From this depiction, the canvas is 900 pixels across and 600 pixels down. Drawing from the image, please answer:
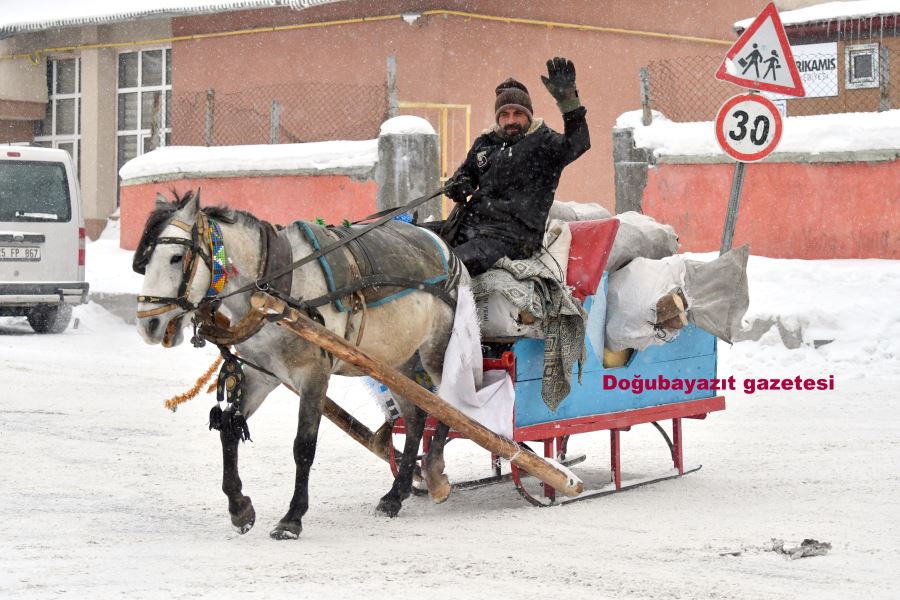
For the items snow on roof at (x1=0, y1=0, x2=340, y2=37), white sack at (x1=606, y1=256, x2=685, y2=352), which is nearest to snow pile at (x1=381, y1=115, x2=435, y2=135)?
snow on roof at (x1=0, y1=0, x2=340, y2=37)

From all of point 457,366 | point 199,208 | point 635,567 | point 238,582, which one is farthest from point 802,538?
point 199,208

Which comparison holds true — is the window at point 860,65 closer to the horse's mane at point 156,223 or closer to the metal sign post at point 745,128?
the metal sign post at point 745,128

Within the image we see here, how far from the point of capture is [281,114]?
65.4ft

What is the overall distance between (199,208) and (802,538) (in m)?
3.10

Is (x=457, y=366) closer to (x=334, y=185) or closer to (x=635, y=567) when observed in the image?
(x=635, y=567)

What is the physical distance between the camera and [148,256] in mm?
5867

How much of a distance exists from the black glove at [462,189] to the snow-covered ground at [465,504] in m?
1.70

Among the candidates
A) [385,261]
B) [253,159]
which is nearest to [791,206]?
[253,159]

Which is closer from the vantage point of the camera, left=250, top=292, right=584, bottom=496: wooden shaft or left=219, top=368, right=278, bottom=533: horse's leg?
left=250, top=292, right=584, bottom=496: wooden shaft

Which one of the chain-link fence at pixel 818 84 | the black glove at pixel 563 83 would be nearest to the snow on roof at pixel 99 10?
the chain-link fence at pixel 818 84

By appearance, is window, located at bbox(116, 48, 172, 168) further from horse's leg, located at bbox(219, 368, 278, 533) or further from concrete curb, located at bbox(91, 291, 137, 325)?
horse's leg, located at bbox(219, 368, 278, 533)

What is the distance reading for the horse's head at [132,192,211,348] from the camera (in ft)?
19.0

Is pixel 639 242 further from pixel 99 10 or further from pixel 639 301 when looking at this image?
pixel 99 10

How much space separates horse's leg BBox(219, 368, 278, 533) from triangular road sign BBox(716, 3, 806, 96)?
16.3 feet
